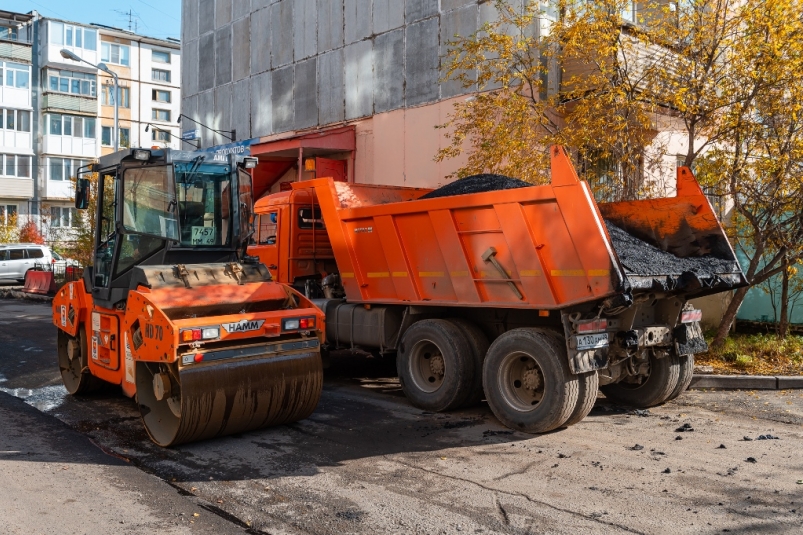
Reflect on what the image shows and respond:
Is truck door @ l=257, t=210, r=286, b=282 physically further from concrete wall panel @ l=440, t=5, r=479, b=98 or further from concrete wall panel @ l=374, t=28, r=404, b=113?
concrete wall panel @ l=374, t=28, r=404, b=113

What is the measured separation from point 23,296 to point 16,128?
88.4 ft

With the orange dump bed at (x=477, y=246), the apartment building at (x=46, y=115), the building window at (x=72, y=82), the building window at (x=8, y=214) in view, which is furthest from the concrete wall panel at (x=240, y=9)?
the building window at (x=72, y=82)

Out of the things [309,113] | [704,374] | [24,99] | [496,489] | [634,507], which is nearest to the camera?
[634,507]

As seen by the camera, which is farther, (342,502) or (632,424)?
(632,424)

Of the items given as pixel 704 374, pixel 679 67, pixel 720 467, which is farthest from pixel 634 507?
pixel 679 67

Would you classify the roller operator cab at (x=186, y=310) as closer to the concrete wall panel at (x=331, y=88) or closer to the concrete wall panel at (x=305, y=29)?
the concrete wall panel at (x=331, y=88)

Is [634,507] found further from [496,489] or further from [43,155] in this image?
[43,155]

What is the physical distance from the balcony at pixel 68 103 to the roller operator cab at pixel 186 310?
150ft

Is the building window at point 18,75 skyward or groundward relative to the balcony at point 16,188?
skyward

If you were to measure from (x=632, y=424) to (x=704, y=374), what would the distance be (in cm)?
273

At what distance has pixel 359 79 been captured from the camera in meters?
19.6

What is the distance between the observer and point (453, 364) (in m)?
8.20

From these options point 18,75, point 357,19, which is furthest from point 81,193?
point 18,75

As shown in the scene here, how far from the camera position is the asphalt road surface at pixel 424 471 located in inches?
198
